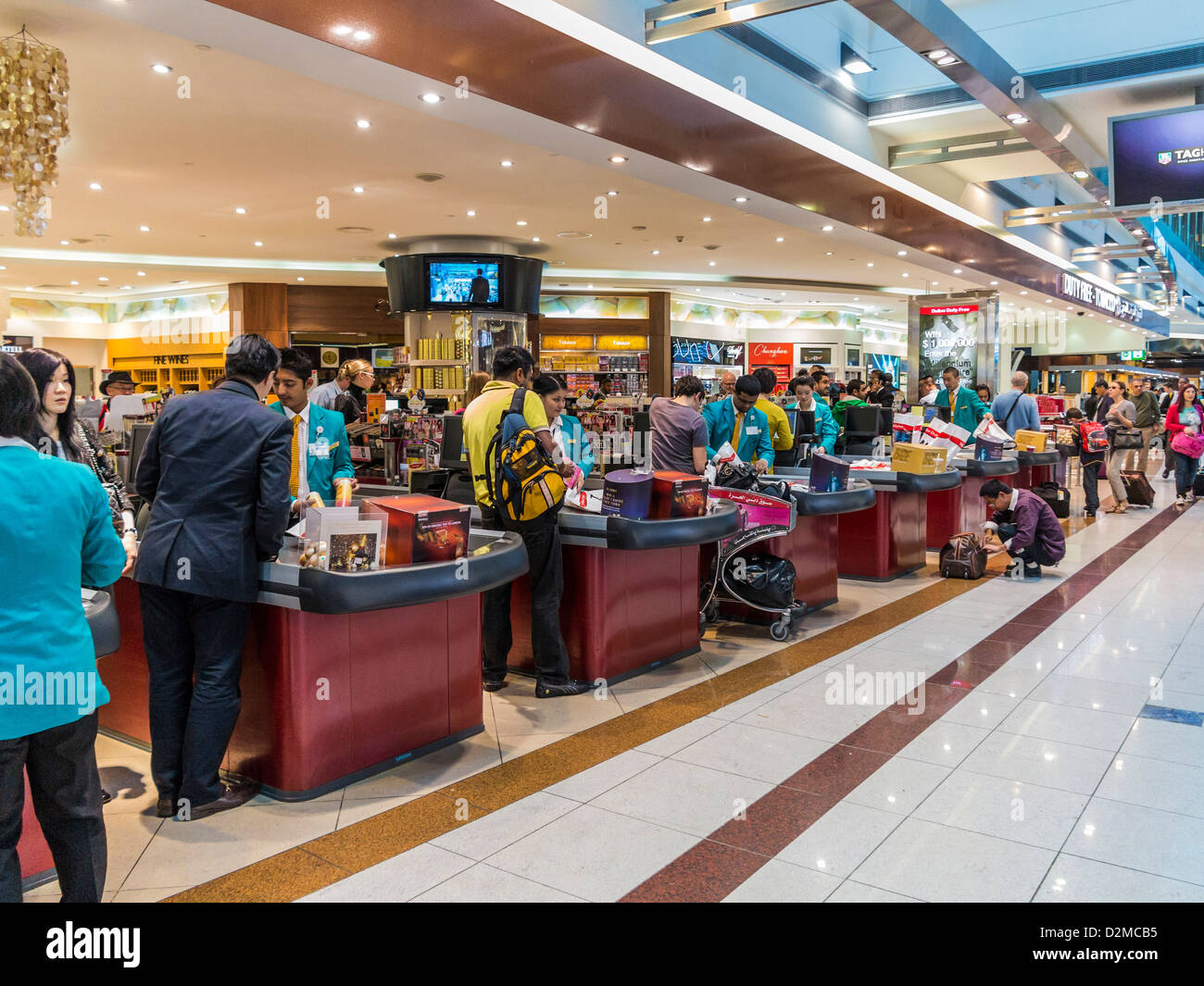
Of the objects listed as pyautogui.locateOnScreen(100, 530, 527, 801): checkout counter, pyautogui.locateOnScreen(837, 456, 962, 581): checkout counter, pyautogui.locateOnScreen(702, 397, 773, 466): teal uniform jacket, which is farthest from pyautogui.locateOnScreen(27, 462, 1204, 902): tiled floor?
pyautogui.locateOnScreen(837, 456, 962, 581): checkout counter

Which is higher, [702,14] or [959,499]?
[702,14]

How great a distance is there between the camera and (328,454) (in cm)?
426

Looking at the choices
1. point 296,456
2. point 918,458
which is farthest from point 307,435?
point 918,458

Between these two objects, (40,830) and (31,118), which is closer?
(40,830)

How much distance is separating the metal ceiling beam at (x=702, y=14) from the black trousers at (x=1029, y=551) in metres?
4.05

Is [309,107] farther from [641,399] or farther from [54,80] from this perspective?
[641,399]

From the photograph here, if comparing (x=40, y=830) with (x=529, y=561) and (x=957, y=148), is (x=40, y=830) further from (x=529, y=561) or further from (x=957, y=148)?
(x=957, y=148)

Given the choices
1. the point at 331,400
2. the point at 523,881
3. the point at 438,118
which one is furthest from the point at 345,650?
the point at 438,118

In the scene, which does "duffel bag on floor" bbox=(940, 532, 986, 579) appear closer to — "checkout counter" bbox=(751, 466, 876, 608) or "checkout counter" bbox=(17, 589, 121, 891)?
"checkout counter" bbox=(751, 466, 876, 608)

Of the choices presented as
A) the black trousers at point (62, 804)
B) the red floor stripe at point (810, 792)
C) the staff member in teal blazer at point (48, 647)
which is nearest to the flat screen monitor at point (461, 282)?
the red floor stripe at point (810, 792)

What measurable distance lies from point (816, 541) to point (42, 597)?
4805 millimetres

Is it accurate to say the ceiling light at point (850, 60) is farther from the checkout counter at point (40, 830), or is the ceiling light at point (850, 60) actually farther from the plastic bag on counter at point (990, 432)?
the checkout counter at point (40, 830)

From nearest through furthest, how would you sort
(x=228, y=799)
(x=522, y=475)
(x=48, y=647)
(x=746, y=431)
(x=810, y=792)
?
1. (x=48, y=647)
2. (x=228, y=799)
3. (x=810, y=792)
4. (x=522, y=475)
5. (x=746, y=431)
